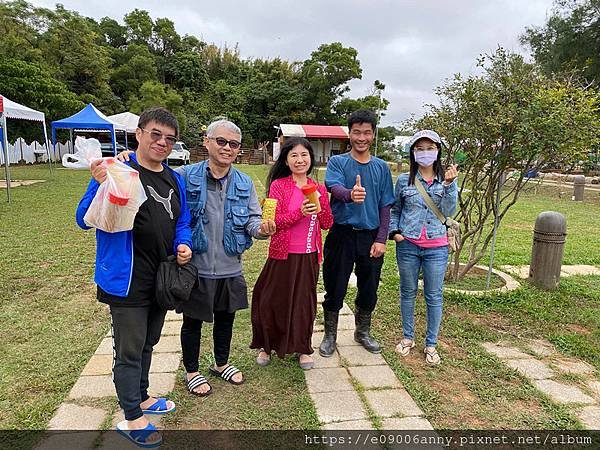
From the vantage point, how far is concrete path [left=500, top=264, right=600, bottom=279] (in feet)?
18.9

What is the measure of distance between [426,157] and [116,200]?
2130mm

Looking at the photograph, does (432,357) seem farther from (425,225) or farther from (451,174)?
(451,174)

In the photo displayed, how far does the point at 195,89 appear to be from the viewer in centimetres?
4303

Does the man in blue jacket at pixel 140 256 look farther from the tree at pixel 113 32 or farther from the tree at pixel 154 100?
the tree at pixel 113 32

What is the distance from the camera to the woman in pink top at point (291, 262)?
2.95 metres

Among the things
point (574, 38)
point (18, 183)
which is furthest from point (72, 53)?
point (574, 38)

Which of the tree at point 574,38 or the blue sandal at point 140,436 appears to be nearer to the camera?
the blue sandal at point 140,436

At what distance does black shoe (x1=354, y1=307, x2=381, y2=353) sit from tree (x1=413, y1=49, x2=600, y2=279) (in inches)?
77.5

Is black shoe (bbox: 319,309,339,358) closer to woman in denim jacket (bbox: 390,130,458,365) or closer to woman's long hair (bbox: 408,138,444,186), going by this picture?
woman in denim jacket (bbox: 390,130,458,365)

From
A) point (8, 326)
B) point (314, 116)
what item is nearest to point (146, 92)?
point (314, 116)

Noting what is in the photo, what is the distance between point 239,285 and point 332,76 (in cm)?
3566

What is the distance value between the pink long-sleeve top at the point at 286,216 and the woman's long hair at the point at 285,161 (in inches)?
2.0

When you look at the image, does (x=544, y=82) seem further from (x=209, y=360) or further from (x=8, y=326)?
(x=8, y=326)

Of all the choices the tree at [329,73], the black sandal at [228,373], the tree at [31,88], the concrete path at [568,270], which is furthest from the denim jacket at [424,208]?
the tree at [329,73]
